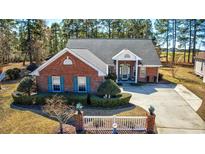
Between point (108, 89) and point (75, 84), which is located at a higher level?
point (75, 84)

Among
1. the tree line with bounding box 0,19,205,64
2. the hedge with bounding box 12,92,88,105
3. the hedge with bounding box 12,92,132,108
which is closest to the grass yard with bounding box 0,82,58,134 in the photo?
the hedge with bounding box 12,92,88,105

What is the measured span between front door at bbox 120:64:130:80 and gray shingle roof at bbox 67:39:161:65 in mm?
1110

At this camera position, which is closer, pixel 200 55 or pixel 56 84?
pixel 56 84

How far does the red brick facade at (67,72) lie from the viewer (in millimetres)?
12156

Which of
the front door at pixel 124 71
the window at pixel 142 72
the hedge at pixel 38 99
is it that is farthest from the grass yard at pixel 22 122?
the window at pixel 142 72

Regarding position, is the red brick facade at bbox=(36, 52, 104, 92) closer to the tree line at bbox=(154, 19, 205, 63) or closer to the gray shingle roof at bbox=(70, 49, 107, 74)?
the gray shingle roof at bbox=(70, 49, 107, 74)

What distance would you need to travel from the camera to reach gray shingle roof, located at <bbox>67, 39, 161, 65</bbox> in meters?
18.1

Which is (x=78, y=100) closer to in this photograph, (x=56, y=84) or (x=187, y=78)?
(x=56, y=84)

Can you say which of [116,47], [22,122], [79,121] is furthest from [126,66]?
[22,122]

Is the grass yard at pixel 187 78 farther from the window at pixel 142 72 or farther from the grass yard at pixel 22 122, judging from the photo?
the grass yard at pixel 22 122

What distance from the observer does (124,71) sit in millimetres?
18047

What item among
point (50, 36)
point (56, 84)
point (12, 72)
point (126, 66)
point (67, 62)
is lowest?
point (56, 84)

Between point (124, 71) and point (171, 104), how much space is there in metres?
6.81
